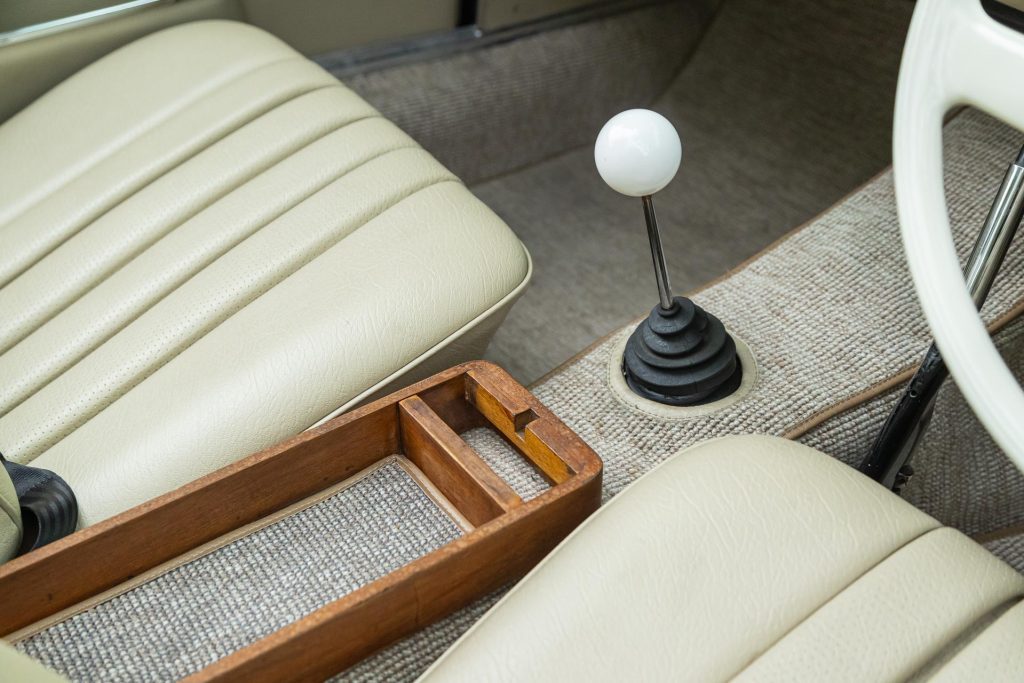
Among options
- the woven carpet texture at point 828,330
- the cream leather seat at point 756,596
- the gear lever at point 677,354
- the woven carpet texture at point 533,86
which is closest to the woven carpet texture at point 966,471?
the woven carpet texture at point 828,330

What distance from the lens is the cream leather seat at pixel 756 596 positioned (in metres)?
0.53

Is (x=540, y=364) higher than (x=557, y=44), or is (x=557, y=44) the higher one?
(x=557, y=44)

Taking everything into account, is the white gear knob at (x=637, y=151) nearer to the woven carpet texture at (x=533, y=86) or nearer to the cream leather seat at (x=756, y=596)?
the cream leather seat at (x=756, y=596)

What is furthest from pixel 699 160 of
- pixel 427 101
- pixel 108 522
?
pixel 108 522

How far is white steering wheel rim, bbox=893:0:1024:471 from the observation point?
1.66ft

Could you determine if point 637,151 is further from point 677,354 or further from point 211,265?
point 211,265

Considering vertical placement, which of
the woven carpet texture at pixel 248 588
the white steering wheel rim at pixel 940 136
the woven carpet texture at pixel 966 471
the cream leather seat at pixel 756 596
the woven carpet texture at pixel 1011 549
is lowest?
the woven carpet texture at pixel 1011 549

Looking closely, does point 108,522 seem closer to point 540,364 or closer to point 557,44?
point 540,364

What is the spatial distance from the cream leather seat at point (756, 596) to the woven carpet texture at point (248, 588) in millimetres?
109

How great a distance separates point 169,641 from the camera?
1.94 feet

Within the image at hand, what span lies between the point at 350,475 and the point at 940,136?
17.7 inches

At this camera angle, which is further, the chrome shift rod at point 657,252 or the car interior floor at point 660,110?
the car interior floor at point 660,110

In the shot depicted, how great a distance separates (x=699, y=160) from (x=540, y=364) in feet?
1.84

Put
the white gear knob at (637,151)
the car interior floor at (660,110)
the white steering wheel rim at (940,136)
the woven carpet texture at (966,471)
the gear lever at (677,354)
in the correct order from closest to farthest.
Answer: the white steering wheel rim at (940,136)
the white gear knob at (637,151)
the gear lever at (677,354)
the woven carpet texture at (966,471)
the car interior floor at (660,110)
